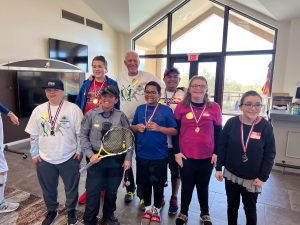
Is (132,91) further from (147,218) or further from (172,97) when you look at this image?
(147,218)

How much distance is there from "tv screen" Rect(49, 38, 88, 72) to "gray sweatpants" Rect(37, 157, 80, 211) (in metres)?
4.46

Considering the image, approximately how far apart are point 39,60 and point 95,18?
2820 millimetres

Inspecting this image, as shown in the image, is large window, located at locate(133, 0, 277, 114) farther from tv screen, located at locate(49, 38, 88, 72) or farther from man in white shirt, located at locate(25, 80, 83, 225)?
man in white shirt, located at locate(25, 80, 83, 225)

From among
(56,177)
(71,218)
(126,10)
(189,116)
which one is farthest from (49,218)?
(126,10)

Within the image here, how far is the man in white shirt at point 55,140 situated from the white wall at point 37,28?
11.9 feet

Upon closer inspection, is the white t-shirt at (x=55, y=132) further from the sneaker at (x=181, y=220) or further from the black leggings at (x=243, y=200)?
the black leggings at (x=243, y=200)

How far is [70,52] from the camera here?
6.29 m

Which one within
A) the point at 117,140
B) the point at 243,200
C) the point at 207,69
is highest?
the point at 207,69

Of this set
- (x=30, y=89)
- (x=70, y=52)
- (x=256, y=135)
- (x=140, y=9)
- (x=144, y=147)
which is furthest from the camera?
(x=140, y=9)

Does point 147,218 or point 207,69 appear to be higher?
point 207,69

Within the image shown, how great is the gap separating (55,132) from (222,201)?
2236 millimetres

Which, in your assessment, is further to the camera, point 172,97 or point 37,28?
point 37,28

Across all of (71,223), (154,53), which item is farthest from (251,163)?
(154,53)

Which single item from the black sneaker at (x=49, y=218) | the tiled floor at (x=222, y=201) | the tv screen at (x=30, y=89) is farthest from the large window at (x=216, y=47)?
the black sneaker at (x=49, y=218)
